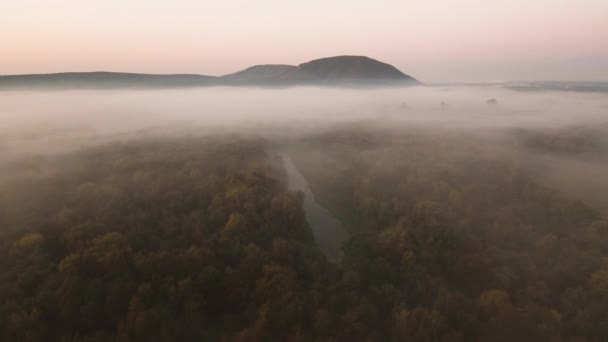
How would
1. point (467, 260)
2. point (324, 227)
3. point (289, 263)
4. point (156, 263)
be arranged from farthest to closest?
1. point (324, 227)
2. point (467, 260)
3. point (289, 263)
4. point (156, 263)

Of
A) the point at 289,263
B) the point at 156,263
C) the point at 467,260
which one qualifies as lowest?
the point at 467,260

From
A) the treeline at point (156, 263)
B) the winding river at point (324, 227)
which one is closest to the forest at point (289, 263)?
the treeline at point (156, 263)

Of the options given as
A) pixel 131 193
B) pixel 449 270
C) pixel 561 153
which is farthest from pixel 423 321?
pixel 561 153

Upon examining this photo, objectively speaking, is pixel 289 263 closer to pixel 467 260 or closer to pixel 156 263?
pixel 156 263

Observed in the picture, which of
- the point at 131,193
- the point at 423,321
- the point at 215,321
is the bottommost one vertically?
the point at 215,321

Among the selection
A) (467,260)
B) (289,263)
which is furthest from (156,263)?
(467,260)

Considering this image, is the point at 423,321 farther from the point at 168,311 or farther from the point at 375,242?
the point at 168,311

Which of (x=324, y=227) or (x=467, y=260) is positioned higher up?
(x=467, y=260)
